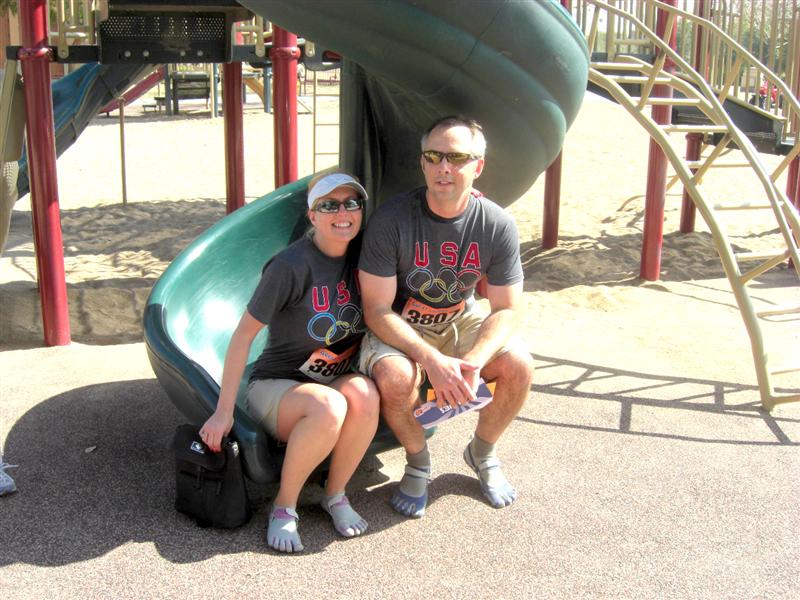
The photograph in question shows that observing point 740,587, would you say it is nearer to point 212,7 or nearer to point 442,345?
point 442,345

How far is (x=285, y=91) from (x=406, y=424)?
3.28m

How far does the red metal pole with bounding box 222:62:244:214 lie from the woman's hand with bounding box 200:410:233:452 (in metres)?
3.80

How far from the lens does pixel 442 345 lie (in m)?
3.71

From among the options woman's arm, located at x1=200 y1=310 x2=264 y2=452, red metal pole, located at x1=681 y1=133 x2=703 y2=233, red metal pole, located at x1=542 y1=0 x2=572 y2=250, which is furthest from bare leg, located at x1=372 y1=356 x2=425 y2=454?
red metal pole, located at x1=681 y1=133 x2=703 y2=233

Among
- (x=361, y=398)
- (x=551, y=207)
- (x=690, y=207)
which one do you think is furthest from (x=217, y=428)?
(x=690, y=207)

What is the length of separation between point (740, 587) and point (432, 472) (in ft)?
4.19

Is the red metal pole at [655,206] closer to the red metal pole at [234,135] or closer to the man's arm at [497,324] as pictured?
the red metal pole at [234,135]

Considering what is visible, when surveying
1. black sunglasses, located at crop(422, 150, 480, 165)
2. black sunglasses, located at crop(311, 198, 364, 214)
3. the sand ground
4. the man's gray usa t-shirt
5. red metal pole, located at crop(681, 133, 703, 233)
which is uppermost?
black sunglasses, located at crop(422, 150, 480, 165)

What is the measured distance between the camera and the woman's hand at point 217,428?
3.16 m

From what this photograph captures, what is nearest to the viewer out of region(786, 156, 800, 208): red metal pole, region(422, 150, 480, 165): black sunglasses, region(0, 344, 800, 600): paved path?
region(0, 344, 800, 600): paved path

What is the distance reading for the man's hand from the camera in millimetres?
3201

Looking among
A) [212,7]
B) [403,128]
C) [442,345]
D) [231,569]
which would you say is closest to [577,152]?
[212,7]

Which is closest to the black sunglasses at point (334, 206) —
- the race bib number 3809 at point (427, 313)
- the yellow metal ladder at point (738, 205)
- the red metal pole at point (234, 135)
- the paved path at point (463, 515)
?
the race bib number 3809 at point (427, 313)

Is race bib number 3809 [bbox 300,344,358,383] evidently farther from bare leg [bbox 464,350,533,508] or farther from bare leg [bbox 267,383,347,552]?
bare leg [bbox 464,350,533,508]
